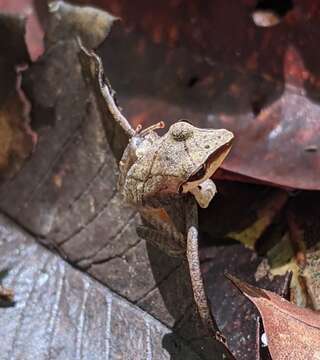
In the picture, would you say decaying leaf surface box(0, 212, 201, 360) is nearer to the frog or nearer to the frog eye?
the frog

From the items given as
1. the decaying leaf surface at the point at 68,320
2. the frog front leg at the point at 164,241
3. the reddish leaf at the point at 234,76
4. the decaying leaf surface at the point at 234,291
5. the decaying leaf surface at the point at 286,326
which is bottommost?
the decaying leaf surface at the point at 234,291

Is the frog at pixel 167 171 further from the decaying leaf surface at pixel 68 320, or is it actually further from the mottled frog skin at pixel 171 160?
the decaying leaf surface at pixel 68 320

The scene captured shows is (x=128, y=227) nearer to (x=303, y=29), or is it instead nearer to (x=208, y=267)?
(x=208, y=267)

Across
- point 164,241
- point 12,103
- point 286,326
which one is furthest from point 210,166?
point 12,103

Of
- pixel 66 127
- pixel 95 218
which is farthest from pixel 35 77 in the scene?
pixel 95 218

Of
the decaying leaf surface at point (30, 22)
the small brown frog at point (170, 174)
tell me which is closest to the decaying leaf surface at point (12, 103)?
the decaying leaf surface at point (30, 22)
